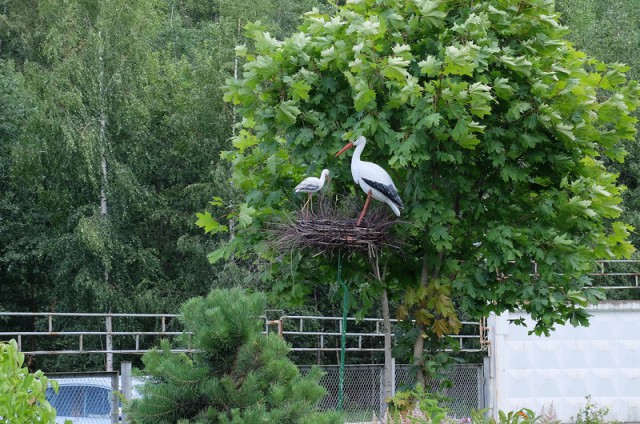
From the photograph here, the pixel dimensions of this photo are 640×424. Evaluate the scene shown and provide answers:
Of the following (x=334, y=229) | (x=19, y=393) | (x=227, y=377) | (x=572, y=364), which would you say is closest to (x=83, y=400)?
(x=334, y=229)

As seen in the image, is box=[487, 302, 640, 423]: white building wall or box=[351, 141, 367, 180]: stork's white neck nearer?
box=[351, 141, 367, 180]: stork's white neck

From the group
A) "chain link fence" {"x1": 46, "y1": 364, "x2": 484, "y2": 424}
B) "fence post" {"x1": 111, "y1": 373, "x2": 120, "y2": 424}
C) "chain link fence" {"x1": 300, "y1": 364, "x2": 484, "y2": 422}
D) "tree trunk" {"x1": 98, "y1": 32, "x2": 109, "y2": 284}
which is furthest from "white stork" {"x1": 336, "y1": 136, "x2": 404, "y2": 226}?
"tree trunk" {"x1": 98, "y1": 32, "x2": 109, "y2": 284}

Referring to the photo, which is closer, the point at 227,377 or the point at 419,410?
the point at 227,377

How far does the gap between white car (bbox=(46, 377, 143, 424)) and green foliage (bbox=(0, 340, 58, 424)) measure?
970 centimetres

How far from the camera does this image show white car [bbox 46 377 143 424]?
13.9 meters

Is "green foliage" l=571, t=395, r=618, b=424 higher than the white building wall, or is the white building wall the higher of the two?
the white building wall

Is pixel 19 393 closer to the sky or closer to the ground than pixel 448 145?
closer to the ground

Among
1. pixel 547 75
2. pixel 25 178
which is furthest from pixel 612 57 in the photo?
pixel 547 75

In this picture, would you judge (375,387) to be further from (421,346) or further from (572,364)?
(421,346)

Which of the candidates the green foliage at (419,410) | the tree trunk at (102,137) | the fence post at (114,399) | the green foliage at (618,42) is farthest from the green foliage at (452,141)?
the green foliage at (618,42)

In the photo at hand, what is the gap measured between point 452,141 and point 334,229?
1921mm

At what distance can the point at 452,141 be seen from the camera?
37.7 feet

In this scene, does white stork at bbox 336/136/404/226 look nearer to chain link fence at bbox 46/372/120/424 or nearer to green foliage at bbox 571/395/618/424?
chain link fence at bbox 46/372/120/424

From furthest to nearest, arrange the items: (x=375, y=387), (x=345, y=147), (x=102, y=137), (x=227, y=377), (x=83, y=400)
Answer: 1. (x=102, y=137)
2. (x=375, y=387)
3. (x=83, y=400)
4. (x=345, y=147)
5. (x=227, y=377)
